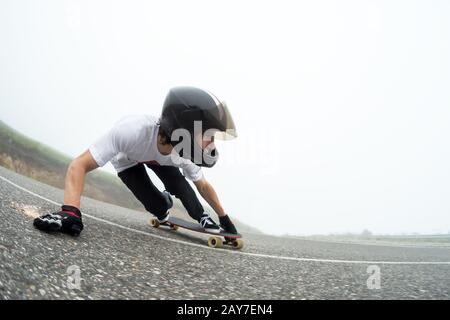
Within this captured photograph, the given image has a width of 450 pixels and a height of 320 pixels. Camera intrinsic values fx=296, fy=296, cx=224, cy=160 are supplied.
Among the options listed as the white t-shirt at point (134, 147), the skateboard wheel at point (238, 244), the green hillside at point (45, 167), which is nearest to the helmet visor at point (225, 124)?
the white t-shirt at point (134, 147)

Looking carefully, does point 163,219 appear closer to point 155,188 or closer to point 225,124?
point 155,188

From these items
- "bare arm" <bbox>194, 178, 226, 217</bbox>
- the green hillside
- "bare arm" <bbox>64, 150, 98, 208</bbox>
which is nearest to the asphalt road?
"bare arm" <bbox>64, 150, 98, 208</bbox>

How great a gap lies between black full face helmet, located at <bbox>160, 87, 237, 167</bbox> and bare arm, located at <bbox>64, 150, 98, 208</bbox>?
0.87 meters

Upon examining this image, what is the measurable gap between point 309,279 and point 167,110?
91.0 inches

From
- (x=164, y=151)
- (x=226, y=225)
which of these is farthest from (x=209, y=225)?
(x=164, y=151)

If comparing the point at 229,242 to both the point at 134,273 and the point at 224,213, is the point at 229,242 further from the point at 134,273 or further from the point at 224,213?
the point at 134,273

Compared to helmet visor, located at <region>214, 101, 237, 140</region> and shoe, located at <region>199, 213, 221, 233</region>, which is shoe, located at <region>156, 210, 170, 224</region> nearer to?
shoe, located at <region>199, 213, 221, 233</region>

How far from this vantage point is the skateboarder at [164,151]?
292cm

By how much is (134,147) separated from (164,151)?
0.38 metres

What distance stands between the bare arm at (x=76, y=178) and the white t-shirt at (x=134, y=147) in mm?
77

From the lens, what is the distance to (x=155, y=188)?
4.47 m

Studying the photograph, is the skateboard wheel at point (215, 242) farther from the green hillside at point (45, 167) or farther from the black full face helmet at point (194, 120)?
the green hillside at point (45, 167)
